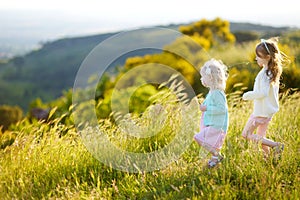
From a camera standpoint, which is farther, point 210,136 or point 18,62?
point 18,62

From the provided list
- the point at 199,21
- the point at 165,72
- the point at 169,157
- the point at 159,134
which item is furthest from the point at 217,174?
the point at 199,21

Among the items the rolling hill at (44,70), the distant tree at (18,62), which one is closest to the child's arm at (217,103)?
the rolling hill at (44,70)

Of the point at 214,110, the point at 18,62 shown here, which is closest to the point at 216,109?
the point at 214,110

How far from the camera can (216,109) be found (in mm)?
4160

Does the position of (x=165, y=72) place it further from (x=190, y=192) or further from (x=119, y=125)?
(x=190, y=192)

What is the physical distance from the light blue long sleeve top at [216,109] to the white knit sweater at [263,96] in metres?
0.25

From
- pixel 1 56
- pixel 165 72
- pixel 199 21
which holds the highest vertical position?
pixel 199 21

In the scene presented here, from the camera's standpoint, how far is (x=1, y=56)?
80.7 meters

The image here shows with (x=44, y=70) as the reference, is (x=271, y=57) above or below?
above

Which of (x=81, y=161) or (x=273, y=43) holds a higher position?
(x=273, y=43)

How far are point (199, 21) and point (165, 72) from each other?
8167 mm

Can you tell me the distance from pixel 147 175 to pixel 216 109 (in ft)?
2.83

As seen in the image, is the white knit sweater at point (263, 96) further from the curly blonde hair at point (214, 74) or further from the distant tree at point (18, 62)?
the distant tree at point (18, 62)

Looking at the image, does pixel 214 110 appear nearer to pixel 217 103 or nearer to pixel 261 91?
pixel 217 103
